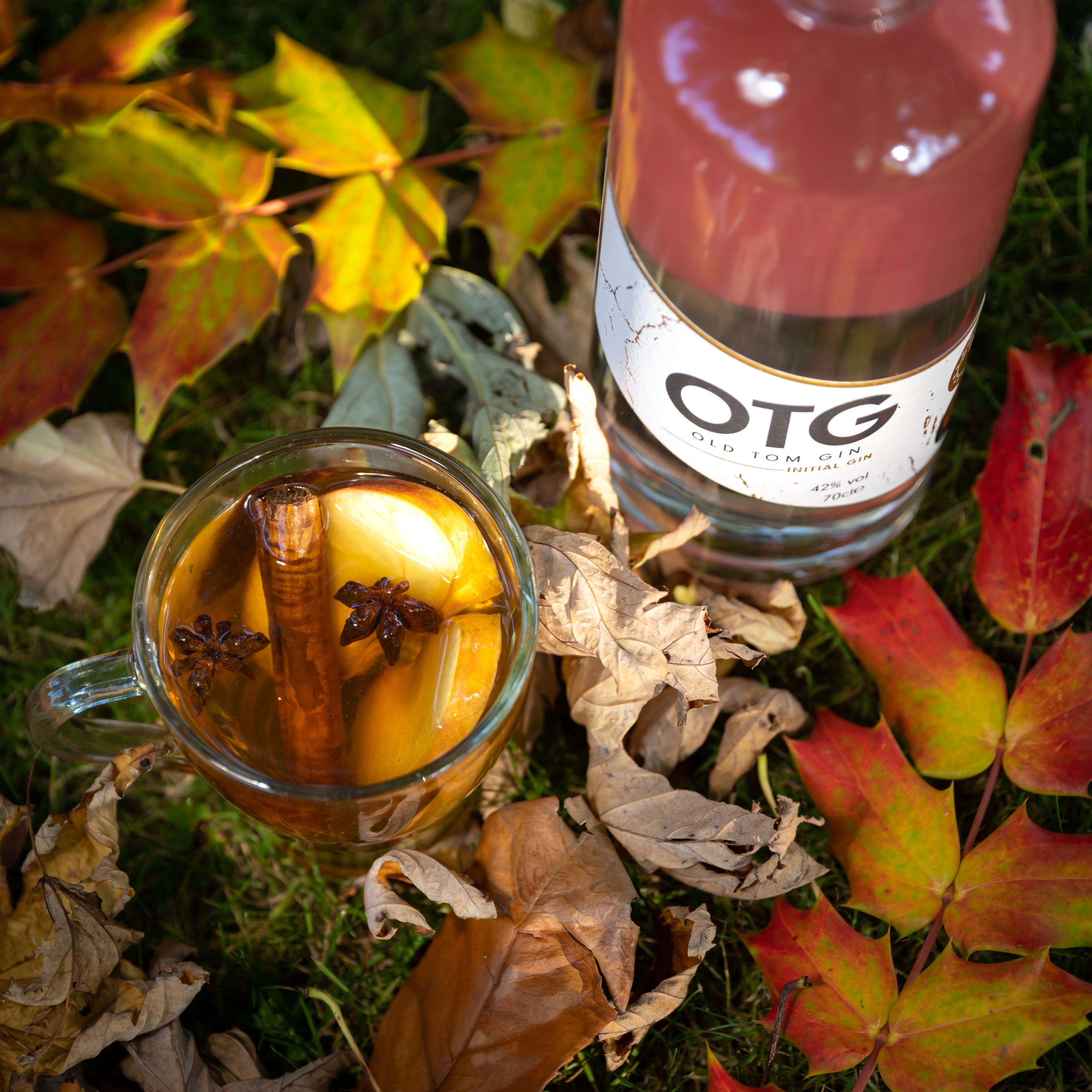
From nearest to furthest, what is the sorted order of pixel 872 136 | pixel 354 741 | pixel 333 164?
pixel 872 136 → pixel 354 741 → pixel 333 164

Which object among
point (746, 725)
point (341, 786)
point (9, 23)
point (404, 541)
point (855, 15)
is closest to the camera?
point (855, 15)

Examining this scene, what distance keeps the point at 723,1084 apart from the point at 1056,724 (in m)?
0.40

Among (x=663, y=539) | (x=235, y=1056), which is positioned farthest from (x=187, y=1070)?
(x=663, y=539)

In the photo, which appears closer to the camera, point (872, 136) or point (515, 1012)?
point (872, 136)

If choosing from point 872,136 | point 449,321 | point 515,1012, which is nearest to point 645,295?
point 872,136

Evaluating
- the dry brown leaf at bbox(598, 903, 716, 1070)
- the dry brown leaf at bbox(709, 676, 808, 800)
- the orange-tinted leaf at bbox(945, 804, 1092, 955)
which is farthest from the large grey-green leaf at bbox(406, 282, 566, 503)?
the orange-tinted leaf at bbox(945, 804, 1092, 955)

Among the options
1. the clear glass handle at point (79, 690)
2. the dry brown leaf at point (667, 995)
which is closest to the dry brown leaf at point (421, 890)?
the dry brown leaf at point (667, 995)

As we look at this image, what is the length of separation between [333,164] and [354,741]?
1.96ft

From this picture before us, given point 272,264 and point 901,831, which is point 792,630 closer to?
point 901,831

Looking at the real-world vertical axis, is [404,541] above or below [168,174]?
below

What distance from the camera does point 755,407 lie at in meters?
0.86

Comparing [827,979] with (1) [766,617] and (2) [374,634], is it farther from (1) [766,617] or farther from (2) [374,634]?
(2) [374,634]

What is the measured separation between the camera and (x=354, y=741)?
2.78ft

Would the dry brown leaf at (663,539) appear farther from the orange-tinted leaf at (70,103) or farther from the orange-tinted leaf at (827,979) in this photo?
the orange-tinted leaf at (70,103)
